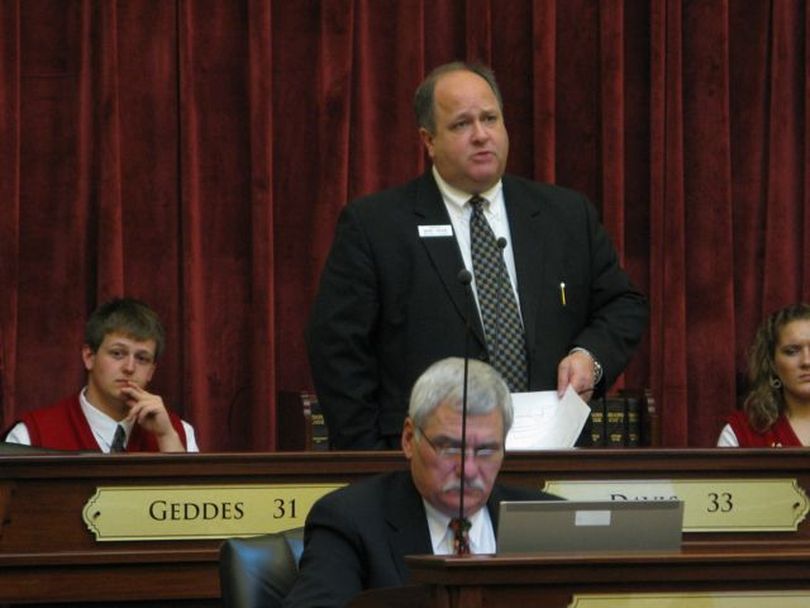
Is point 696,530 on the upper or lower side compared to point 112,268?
lower

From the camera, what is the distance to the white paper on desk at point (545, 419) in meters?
4.82

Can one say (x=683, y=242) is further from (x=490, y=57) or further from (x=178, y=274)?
(x=178, y=274)

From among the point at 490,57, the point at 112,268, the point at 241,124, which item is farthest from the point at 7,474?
the point at 490,57

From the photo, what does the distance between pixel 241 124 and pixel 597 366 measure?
2436mm

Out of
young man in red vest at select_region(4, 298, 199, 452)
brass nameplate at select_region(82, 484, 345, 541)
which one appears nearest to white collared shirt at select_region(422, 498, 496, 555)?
brass nameplate at select_region(82, 484, 345, 541)

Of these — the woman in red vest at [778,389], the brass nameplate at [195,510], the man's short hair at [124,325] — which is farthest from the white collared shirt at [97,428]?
the woman in red vest at [778,389]

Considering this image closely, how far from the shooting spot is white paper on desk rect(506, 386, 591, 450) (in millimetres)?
4824

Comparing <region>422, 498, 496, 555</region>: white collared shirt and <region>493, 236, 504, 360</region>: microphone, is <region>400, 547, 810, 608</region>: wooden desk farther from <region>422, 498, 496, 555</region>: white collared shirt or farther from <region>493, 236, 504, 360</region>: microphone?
<region>493, 236, 504, 360</region>: microphone

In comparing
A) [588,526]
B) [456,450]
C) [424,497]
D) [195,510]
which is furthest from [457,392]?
[195,510]

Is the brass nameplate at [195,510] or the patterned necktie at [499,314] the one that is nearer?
the brass nameplate at [195,510]

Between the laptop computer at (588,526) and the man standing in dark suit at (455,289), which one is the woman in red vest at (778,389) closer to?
the man standing in dark suit at (455,289)

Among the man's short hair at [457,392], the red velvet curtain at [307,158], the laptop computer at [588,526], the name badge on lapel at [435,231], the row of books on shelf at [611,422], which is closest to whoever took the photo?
the laptop computer at [588,526]

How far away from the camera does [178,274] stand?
6977 millimetres

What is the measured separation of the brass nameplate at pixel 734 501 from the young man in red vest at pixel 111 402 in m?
1.61
